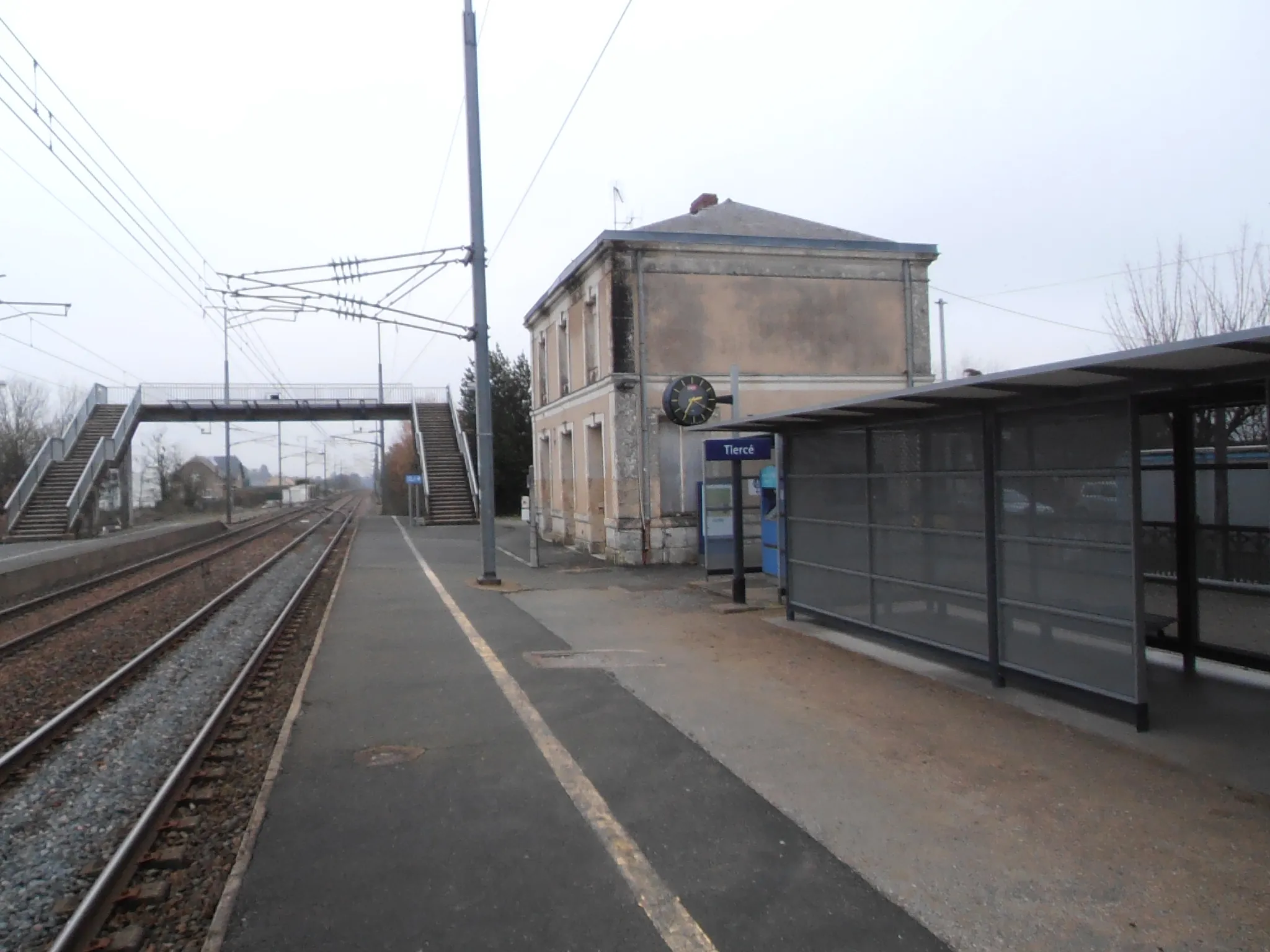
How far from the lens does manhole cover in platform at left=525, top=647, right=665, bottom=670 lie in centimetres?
945

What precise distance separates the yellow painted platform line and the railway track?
7.60 feet

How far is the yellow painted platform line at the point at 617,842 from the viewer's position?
3842mm

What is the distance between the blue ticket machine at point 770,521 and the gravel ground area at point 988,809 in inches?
230

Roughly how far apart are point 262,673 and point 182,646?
2484mm

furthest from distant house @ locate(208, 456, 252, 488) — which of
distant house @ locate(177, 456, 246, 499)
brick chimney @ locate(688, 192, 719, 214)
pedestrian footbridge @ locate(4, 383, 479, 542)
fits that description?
brick chimney @ locate(688, 192, 719, 214)

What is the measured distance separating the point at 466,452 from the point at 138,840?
42365 millimetres

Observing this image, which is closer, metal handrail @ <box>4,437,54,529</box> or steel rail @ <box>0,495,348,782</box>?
steel rail @ <box>0,495,348,782</box>

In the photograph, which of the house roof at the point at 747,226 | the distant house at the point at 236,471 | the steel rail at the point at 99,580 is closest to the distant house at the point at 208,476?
the distant house at the point at 236,471

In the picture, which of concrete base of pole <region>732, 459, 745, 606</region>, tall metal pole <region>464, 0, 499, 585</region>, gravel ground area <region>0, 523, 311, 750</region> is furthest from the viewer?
tall metal pole <region>464, 0, 499, 585</region>

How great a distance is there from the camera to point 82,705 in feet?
27.0

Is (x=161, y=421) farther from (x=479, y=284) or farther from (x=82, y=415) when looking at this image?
(x=479, y=284)

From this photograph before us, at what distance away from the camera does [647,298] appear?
804 inches

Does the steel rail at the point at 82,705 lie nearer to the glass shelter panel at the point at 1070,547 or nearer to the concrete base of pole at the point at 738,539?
the concrete base of pole at the point at 738,539

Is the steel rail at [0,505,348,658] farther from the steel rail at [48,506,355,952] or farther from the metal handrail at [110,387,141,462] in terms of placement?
the metal handrail at [110,387,141,462]
